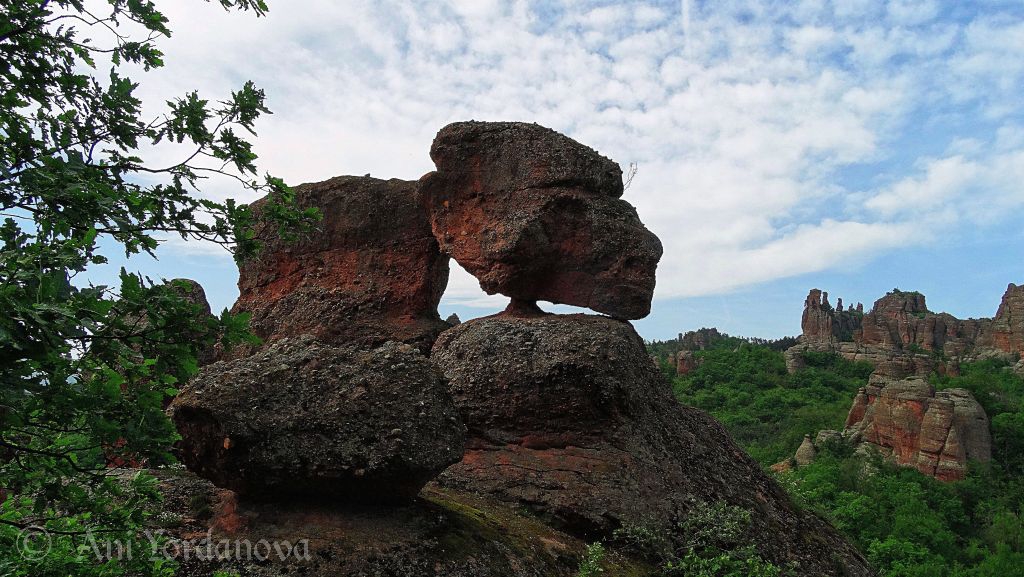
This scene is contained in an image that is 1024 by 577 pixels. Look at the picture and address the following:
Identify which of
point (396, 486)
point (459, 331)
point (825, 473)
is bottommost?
point (825, 473)

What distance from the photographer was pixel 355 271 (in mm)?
13867

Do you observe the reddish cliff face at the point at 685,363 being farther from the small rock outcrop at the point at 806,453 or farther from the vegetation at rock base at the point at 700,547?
the vegetation at rock base at the point at 700,547

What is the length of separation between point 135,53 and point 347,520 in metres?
4.47

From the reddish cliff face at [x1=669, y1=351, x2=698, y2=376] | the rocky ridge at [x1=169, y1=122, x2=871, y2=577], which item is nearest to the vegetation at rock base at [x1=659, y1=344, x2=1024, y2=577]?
the reddish cliff face at [x1=669, y1=351, x2=698, y2=376]

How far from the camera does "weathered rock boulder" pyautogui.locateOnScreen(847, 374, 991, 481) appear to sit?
45.9 meters

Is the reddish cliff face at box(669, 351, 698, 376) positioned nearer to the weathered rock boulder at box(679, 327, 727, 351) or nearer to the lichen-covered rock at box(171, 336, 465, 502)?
the weathered rock boulder at box(679, 327, 727, 351)

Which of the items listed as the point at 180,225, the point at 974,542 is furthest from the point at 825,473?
the point at 180,225

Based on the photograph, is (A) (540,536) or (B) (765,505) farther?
(B) (765,505)

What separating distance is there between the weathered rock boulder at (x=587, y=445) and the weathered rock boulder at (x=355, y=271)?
247 centimetres

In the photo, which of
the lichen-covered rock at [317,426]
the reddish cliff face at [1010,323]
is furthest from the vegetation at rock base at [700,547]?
the reddish cliff face at [1010,323]

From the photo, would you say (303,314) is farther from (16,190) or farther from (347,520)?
(16,190)

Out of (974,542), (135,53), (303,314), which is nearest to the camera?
(135,53)

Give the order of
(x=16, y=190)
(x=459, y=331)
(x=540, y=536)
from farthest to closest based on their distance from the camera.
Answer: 1. (x=459, y=331)
2. (x=540, y=536)
3. (x=16, y=190)

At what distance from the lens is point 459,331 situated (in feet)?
38.3
